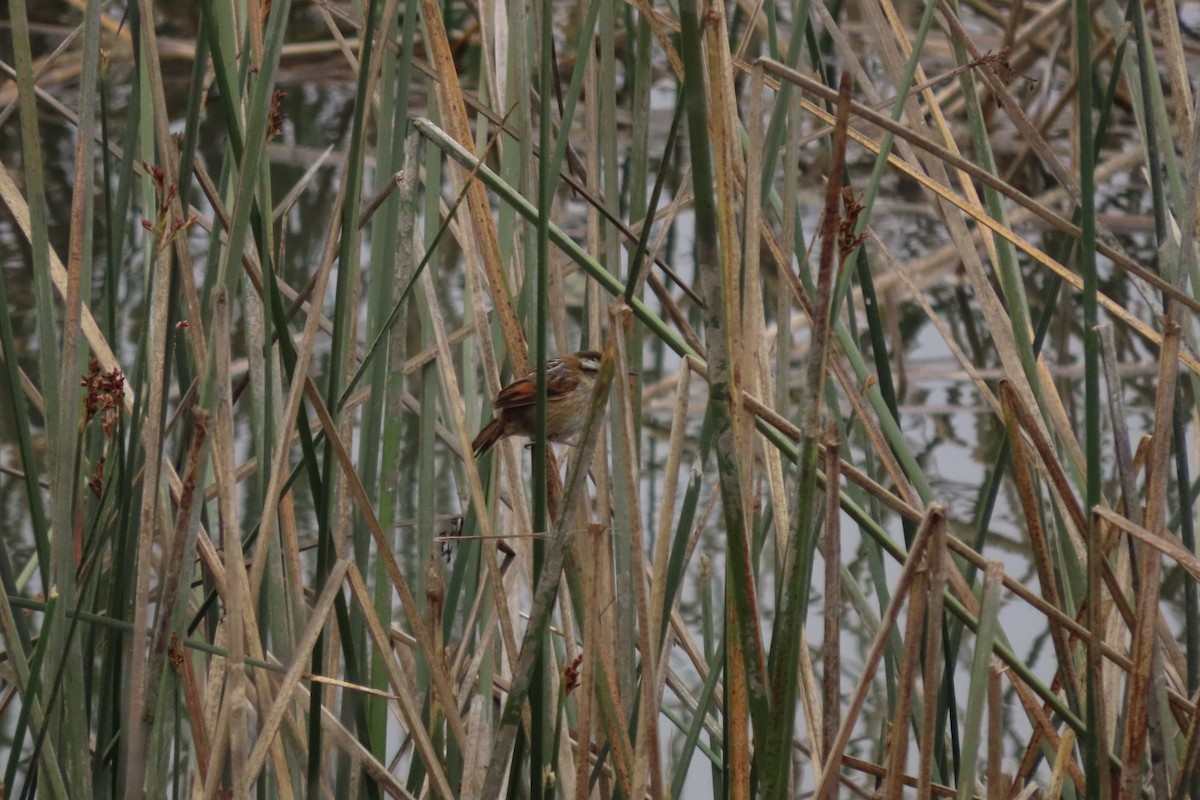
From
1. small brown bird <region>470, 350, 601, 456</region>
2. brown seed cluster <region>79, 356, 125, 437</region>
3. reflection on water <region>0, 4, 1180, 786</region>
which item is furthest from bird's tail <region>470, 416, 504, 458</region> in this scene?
reflection on water <region>0, 4, 1180, 786</region>

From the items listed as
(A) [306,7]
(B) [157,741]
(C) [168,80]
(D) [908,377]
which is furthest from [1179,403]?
(A) [306,7]

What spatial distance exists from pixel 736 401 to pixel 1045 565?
675 mm

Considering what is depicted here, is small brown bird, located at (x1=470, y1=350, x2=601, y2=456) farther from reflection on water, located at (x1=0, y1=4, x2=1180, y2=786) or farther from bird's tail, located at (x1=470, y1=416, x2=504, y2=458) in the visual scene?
reflection on water, located at (x1=0, y1=4, x2=1180, y2=786)

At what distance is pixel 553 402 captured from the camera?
2709 mm

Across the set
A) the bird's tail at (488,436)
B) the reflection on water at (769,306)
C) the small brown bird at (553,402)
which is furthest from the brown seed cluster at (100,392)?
the reflection on water at (769,306)

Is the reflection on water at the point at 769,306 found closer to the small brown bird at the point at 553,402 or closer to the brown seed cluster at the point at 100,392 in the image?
the small brown bird at the point at 553,402

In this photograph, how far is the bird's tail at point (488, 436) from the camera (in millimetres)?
2245

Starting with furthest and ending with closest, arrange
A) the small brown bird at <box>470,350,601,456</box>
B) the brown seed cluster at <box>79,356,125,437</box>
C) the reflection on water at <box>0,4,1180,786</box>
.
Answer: the reflection on water at <box>0,4,1180,786</box> < the small brown bird at <box>470,350,601,456</box> < the brown seed cluster at <box>79,356,125,437</box>

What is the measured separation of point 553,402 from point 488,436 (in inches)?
17.7

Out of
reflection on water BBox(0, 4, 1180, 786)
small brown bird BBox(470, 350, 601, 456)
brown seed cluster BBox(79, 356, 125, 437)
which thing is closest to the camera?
brown seed cluster BBox(79, 356, 125, 437)

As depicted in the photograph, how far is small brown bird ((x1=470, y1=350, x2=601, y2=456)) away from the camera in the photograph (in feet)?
7.32

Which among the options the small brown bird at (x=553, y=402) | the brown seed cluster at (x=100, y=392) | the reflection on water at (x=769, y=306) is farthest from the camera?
the reflection on water at (x=769, y=306)

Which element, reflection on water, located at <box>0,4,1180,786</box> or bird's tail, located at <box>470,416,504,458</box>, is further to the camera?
reflection on water, located at <box>0,4,1180,786</box>

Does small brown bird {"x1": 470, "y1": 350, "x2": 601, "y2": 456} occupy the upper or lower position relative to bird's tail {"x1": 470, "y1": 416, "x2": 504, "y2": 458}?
upper
